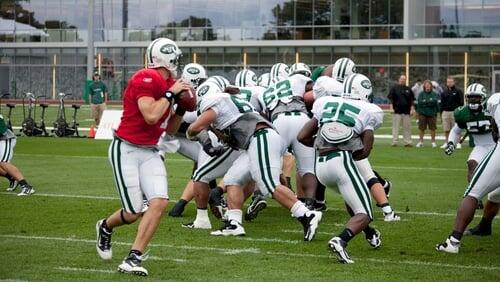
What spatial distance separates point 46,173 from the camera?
55.8ft

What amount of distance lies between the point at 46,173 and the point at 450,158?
861 centimetres

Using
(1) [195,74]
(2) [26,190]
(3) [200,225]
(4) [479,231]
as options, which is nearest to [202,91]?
(1) [195,74]

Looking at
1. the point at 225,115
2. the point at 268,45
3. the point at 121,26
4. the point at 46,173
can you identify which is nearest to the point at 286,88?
the point at 225,115

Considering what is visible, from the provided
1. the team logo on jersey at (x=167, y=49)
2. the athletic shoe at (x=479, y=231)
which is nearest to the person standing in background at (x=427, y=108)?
the athletic shoe at (x=479, y=231)

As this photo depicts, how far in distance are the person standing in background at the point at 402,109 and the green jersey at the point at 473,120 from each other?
12.8m

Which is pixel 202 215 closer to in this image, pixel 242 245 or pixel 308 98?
pixel 242 245

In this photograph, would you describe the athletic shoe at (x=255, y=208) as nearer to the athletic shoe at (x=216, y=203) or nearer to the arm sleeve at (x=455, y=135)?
the athletic shoe at (x=216, y=203)

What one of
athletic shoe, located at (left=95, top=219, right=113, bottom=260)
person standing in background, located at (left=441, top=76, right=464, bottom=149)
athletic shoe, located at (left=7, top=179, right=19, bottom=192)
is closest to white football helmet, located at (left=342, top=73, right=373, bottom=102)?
athletic shoe, located at (left=95, top=219, right=113, bottom=260)

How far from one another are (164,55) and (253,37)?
42.7 meters

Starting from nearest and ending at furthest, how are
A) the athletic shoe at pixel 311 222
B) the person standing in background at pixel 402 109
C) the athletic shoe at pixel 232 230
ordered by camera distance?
the athletic shoe at pixel 311 222
the athletic shoe at pixel 232 230
the person standing in background at pixel 402 109

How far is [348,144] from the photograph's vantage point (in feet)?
29.0

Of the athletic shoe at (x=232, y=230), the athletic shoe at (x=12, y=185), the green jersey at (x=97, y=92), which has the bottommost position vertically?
the athletic shoe at (x=12, y=185)

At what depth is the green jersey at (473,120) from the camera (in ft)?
39.2

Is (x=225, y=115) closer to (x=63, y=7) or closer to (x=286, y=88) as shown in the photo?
(x=286, y=88)
